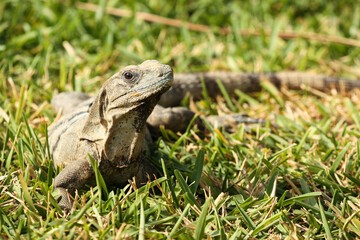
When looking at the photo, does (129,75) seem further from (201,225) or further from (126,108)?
(201,225)

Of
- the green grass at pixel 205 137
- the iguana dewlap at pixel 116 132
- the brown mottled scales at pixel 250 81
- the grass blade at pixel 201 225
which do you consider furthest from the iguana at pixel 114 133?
the brown mottled scales at pixel 250 81

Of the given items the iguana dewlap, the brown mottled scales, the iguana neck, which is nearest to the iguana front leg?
the iguana dewlap

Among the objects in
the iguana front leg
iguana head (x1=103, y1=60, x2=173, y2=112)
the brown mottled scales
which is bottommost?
the brown mottled scales

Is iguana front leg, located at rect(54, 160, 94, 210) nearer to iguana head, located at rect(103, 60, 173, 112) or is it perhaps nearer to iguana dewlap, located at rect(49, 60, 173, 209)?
iguana dewlap, located at rect(49, 60, 173, 209)

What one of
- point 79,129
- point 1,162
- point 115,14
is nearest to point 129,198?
point 79,129

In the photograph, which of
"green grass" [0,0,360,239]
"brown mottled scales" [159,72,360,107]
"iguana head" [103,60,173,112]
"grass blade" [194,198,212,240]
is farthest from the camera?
"brown mottled scales" [159,72,360,107]

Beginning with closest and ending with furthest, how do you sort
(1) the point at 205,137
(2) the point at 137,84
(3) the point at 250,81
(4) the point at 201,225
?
(4) the point at 201,225
(2) the point at 137,84
(1) the point at 205,137
(3) the point at 250,81

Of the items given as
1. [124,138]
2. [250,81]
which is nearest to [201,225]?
[124,138]
